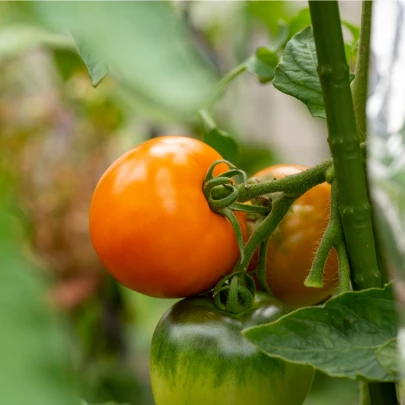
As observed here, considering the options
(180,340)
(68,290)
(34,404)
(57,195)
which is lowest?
(68,290)

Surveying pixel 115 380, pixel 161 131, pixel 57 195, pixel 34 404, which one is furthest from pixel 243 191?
pixel 57 195

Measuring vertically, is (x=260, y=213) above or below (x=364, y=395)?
above

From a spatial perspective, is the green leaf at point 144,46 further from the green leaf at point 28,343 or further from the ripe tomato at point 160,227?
the ripe tomato at point 160,227

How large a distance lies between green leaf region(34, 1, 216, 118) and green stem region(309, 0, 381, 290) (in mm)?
179

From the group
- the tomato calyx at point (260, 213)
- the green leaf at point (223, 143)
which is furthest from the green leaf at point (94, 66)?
the green leaf at point (223, 143)

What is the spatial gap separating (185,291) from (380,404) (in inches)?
6.1

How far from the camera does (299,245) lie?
49cm

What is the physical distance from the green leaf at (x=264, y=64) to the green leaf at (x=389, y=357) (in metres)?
0.34

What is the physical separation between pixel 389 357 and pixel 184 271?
0.53ft

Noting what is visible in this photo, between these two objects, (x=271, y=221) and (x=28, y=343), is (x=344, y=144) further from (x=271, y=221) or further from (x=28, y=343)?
(x=28, y=343)

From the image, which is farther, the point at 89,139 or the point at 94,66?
the point at 89,139

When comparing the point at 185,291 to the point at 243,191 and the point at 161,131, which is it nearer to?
the point at 243,191

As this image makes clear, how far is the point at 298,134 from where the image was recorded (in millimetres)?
3102

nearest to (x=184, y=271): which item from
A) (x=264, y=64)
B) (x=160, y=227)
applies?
(x=160, y=227)
